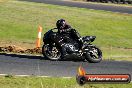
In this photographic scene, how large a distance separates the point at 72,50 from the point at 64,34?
753 mm

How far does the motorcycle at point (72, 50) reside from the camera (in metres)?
16.8

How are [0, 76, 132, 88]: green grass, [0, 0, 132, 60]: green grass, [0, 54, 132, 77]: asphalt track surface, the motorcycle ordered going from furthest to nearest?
[0, 0, 132, 60]: green grass
the motorcycle
[0, 54, 132, 77]: asphalt track surface
[0, 76, 132, 88]: green grass

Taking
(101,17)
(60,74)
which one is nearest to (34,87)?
(60,74)

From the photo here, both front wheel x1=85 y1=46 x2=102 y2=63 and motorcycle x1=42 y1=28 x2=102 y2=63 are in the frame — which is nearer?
motorcycle x1=42 y1=28 x2=102 y2=63

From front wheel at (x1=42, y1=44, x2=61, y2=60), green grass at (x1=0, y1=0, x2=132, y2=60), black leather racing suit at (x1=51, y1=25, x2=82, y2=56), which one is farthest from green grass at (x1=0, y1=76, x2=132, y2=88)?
green grass at (x1=0, y1=0, x2=132, y2=60)

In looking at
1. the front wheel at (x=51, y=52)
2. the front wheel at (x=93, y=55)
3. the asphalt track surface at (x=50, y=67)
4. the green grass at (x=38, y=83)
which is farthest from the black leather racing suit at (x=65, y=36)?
the green grass at (x=38, y=83)

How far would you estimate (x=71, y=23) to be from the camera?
32.0 meters

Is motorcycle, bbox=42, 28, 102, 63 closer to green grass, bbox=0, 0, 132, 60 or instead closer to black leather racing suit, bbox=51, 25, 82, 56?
black leather racing suit, bbox=51, 25, 82, 56

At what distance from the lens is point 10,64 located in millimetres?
14711

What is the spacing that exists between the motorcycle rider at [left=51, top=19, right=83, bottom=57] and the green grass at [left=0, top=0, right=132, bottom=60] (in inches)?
181

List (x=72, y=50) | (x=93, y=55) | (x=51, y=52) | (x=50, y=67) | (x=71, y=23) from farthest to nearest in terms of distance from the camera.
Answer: (x=71, y=23), (x=72, y=50), (x=93, y=55), (x=51, y=52), (x=50, y=67)

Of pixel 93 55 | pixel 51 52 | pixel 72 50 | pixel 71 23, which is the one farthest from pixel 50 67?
pixel 71 23

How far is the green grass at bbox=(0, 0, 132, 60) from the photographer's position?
2499 cm

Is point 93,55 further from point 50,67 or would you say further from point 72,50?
point 50,67
